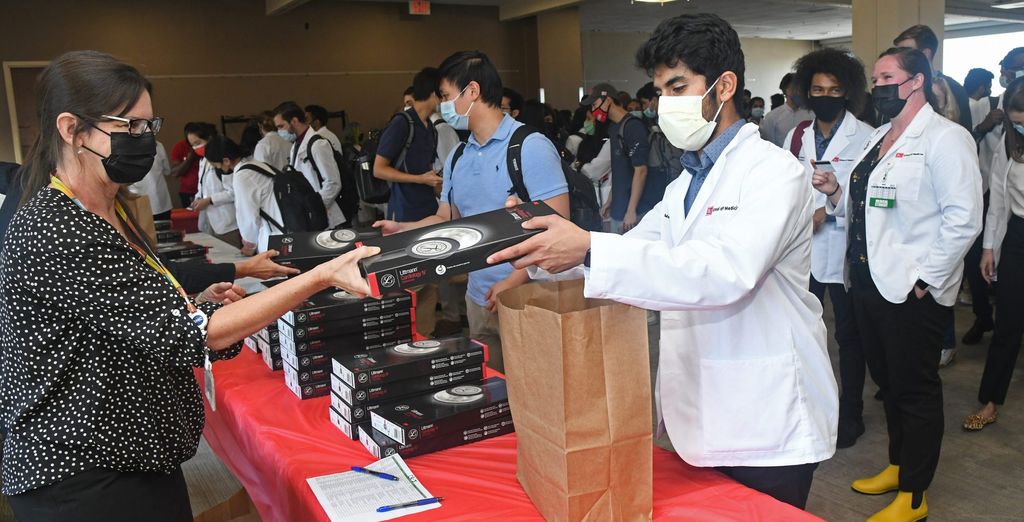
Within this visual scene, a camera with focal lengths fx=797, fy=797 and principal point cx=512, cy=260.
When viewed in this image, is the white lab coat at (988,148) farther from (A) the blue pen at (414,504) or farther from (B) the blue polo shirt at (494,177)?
(A) the blue pen at (414,504)

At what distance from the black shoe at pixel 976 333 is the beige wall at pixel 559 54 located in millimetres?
9873

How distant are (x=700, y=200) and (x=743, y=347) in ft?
0.95

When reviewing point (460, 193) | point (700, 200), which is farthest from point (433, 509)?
point (460, 193)

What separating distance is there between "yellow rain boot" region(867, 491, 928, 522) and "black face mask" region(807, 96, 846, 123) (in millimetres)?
1601

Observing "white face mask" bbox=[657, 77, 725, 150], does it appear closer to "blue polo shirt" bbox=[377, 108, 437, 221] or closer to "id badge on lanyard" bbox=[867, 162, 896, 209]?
"id badge on lanyard" bbox=[867, 162, 896, 209]

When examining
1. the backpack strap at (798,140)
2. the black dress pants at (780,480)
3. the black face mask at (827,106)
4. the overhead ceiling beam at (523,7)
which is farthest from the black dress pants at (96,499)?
the overhead ceiling beam at (523,7)

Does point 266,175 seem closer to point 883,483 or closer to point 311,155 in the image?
point 311,155

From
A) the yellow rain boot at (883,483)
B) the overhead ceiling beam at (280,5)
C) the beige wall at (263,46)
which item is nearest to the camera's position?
the yellow rain boot at (883,483)

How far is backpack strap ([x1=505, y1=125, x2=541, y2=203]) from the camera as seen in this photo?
2.69 meters

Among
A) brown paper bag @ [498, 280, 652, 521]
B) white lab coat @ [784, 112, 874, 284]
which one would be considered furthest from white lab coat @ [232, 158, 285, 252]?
brown paper bag @ [498, 280, 652, 521]

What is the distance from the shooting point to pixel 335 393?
192 cm

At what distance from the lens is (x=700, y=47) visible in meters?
1.53

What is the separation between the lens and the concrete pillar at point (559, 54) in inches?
550

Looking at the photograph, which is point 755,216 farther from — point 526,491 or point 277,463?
point 277,463
